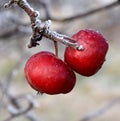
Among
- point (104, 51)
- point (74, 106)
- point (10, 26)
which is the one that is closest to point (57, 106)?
point (74, 106)

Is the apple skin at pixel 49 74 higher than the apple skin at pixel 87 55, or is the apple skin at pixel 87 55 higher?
the apple skin at pixel 87 55

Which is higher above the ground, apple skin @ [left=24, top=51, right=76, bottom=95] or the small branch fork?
the small branch fork

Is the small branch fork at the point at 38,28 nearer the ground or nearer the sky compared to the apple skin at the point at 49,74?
nearer the sky
